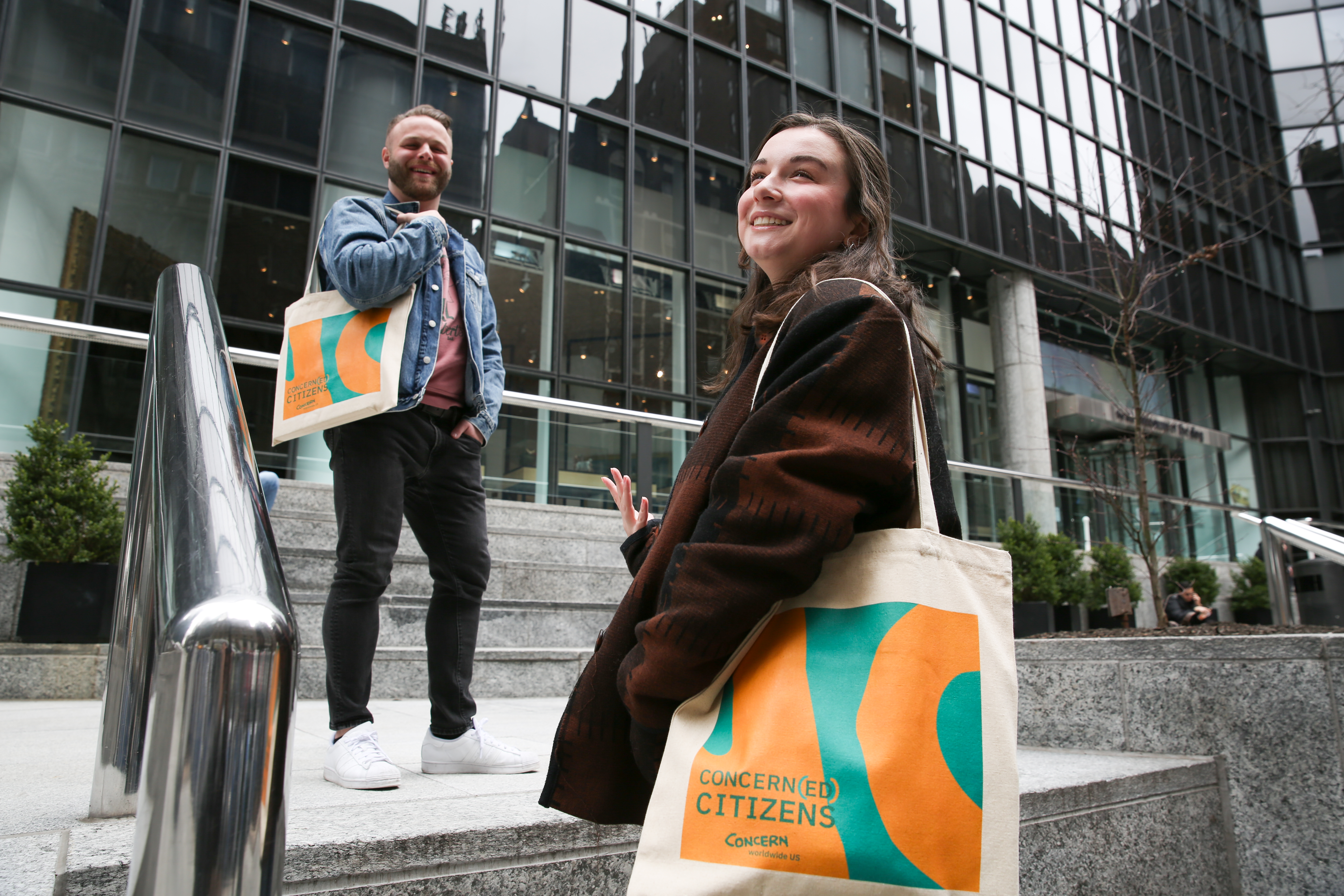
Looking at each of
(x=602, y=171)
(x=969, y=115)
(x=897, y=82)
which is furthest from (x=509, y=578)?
(x=969, y=115)

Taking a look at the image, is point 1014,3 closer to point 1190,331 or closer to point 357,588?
point 1190,331

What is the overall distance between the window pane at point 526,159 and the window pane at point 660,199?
57.6 inches

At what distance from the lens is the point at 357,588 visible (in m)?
2.37

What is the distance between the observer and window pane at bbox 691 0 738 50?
15.3 metres

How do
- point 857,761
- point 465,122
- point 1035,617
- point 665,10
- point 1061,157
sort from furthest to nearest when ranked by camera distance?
point 1061,157 → point 665,10 → point 465,122 → point 1035,617 → point 857,761

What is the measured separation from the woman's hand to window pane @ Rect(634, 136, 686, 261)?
12803mm

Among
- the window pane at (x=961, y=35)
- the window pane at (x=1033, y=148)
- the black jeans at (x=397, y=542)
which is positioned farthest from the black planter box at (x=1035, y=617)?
the window pane at (x=961, y=35)

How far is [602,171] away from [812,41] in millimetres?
5752

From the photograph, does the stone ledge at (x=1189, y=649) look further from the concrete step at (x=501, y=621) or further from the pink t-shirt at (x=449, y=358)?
the pink t-shirt at (x=449, y=358)

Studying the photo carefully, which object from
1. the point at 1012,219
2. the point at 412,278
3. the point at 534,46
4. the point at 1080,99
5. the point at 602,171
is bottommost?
the point at 412,278

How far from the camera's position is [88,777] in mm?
2195

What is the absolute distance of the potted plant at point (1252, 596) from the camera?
48.4ft

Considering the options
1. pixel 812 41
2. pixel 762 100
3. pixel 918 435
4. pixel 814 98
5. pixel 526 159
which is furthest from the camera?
pixel 812 41

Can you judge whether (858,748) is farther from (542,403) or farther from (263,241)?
(263,241)
